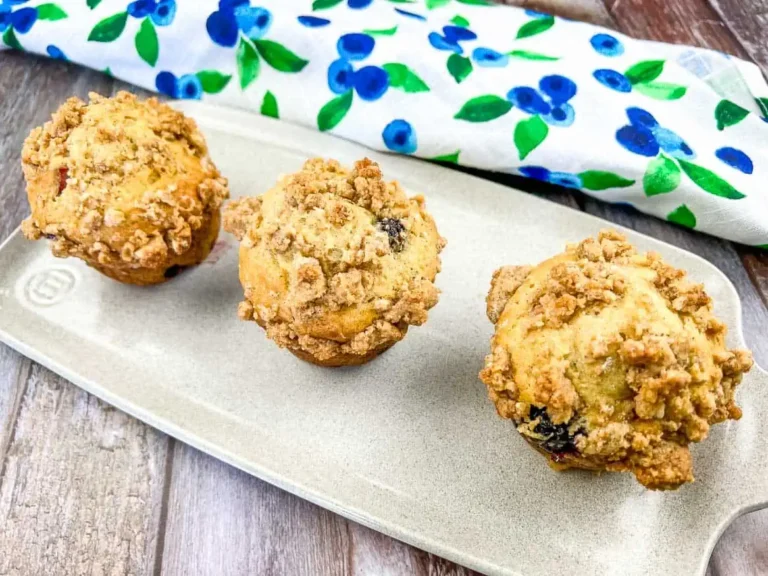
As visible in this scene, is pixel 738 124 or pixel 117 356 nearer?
pixel 117 356

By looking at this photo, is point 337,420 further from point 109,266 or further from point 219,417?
point 109,266

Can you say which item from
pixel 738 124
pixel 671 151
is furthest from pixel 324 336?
pixel 738 124

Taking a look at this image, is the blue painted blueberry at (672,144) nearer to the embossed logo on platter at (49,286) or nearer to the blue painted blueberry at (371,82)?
the blue painted blueberry at (371,82)

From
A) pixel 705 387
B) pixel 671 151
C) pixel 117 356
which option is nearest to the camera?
pixel 705 387

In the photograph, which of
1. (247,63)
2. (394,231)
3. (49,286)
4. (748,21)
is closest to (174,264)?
(49,286)

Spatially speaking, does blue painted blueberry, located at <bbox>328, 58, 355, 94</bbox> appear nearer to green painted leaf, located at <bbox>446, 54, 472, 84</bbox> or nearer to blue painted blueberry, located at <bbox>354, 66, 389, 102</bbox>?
blue painted blueberry, located at <bbox>354, 66, 389, 102</bbox>

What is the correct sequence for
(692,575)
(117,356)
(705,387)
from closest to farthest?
(705,387) → (692,575) → (117,356)

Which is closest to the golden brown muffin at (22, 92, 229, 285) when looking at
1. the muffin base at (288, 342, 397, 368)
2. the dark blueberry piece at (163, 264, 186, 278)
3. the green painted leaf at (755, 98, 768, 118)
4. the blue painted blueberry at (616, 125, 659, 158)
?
the dark blueberry piece at (163, 264, 186, 278)

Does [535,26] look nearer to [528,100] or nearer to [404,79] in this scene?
[528,100]
